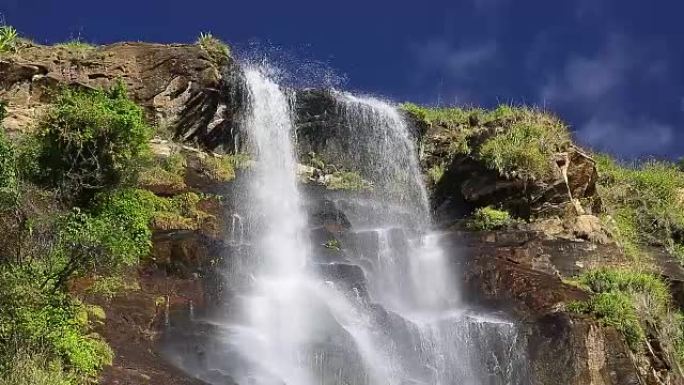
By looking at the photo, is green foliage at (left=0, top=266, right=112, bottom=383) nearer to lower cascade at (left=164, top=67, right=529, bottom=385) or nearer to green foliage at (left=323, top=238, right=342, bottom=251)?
lower cascade at (left=164, top=67, right=529, bottom=385)

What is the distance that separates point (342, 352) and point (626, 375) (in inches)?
225

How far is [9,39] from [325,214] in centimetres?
896

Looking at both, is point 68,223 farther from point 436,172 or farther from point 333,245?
point 436,172

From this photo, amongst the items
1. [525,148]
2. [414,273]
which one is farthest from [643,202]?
[414,273]

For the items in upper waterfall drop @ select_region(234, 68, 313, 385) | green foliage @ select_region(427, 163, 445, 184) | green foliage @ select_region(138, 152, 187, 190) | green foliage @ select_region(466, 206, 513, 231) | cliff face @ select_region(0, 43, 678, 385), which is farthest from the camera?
green foliage @ select_region(427, 163, 445, 184)

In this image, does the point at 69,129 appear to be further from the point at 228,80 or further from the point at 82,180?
the point at 228,80

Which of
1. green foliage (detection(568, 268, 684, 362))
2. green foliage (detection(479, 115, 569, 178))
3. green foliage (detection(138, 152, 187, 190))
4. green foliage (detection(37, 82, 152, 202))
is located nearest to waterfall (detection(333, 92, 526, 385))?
green foliage (detection(568, 268, 684, 362))

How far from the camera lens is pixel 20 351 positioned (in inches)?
391

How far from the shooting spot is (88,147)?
14664 millimetres

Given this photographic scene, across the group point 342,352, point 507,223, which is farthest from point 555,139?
point 342,352

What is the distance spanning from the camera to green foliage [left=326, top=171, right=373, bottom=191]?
21.8 meters

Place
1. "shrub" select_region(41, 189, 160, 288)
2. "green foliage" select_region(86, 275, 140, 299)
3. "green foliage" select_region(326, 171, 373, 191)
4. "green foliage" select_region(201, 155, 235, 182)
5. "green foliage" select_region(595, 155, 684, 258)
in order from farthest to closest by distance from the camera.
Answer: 1. "green foliage" select_region(595, 155, 684, 258)
2. "green foliage" select_region(326, 171, 373, 191)
3. "green foliage" select_region(201, 155, 235, 182)
4. "green foliage" select_region(86, 275, 140, 299)
5. "shrub" select_region(41, 189, 160, 288)

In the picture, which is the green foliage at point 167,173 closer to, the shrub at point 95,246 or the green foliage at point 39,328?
the shrub at point 95,246

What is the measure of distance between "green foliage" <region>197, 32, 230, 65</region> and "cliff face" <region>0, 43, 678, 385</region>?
0.27 metres
